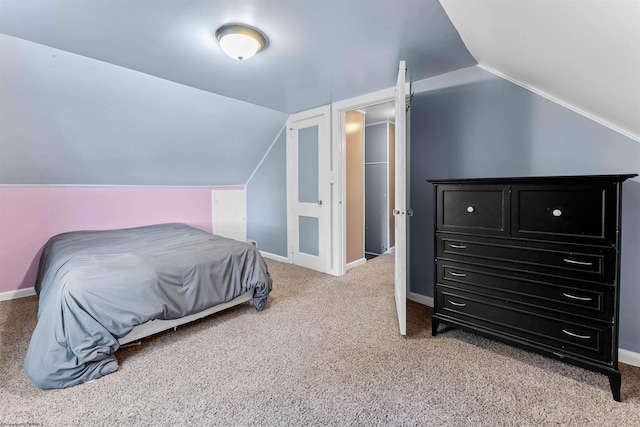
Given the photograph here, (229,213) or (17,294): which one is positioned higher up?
(229,213)

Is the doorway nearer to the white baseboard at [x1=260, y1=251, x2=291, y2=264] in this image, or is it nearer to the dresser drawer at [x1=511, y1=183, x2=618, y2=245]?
the white baseboard at [x1=260, y1=251, x2=291, y2=264]

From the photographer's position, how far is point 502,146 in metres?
2.28

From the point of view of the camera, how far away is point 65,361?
1.57 meters

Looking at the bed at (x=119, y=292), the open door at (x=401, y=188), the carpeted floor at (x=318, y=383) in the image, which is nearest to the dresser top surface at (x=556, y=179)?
the open door at (x=401, y=188)

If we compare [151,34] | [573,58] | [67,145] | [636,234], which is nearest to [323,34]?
[151,34]

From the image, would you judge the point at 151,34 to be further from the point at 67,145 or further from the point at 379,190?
the point at 379,190

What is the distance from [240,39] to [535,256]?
2.25 metres

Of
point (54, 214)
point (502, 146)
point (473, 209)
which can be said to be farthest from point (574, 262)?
point (54, 214)

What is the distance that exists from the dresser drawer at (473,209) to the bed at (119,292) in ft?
5.14

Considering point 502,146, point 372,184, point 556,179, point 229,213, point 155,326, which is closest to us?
point 556,179

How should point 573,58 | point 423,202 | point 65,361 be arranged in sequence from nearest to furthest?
Result: point 573,58 → point 65,361 → point 423,202

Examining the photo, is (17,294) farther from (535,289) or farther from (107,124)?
(535,289)

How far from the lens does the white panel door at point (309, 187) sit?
11.7ft

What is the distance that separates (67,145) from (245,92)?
1.79 metres
